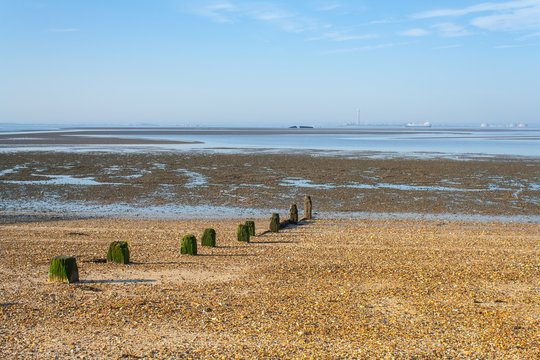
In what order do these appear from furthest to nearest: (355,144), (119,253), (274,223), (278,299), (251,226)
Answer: (355,144), (274,223), (251,226), (119,253), (278,299)

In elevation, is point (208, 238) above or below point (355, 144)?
below

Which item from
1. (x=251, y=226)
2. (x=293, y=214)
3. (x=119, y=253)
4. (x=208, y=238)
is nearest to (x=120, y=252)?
(x=119, y=253)

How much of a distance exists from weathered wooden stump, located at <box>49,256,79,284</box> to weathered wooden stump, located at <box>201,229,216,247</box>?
11.1 ft

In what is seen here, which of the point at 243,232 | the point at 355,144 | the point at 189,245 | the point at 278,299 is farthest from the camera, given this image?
the point at 355,144

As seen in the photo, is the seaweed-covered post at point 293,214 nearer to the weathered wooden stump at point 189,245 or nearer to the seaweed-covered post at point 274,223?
the seaweed-covered post at point 274,223

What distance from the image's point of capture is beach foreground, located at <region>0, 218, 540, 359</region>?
19.9ft

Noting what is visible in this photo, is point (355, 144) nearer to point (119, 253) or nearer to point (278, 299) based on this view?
point (119, 253)

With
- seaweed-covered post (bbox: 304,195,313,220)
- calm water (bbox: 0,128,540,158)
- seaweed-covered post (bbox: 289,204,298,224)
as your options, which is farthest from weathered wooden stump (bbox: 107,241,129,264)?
calm water (bbox: 0,128,540,158)

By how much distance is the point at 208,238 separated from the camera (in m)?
11.5

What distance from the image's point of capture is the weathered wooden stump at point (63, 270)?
332 inches

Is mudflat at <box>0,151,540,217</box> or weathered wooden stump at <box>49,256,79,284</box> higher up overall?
weathered wooden stump at <box>49,256,79,284</box>

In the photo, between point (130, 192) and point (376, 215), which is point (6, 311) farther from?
point (130, 192)

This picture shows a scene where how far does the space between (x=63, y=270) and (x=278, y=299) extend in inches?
136

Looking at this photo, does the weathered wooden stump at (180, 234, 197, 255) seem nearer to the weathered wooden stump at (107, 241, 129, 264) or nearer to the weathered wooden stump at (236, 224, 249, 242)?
the weathered wooden stump at (107, 241, 129, 264)
